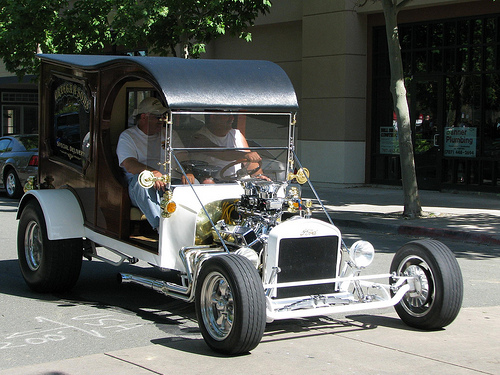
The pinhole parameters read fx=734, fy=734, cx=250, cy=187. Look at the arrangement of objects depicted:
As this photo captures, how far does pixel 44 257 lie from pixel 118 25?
10.4 meters

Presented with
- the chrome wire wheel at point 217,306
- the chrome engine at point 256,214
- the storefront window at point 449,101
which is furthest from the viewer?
the storefront window at point 449,101

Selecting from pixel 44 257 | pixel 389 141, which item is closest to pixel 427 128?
pixel 389 141

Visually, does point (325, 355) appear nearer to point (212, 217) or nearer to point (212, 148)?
point (212, 217)

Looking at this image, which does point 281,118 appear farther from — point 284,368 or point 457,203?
point 457,203

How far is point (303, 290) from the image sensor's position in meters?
5.88

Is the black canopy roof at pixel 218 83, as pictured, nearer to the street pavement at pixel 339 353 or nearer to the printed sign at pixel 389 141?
the street pavement at pixel 339 353

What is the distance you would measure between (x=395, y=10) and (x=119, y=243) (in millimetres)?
8459

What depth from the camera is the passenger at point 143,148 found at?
6.68 metres

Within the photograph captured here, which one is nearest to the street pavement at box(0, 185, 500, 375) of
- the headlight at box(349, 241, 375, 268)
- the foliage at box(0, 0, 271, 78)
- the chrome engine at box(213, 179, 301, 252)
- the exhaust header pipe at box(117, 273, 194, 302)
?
the exhaust header pipe at box(117, 273, 194, 302)

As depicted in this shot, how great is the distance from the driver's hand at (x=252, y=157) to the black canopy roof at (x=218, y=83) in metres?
0.45

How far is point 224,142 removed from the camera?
675 cm

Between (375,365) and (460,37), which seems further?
(460,37)

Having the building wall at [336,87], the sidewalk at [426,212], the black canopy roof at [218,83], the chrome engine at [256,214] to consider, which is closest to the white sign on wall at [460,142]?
the sidewalk at [426,212]

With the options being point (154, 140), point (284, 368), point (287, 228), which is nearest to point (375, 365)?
point (284, 368)
